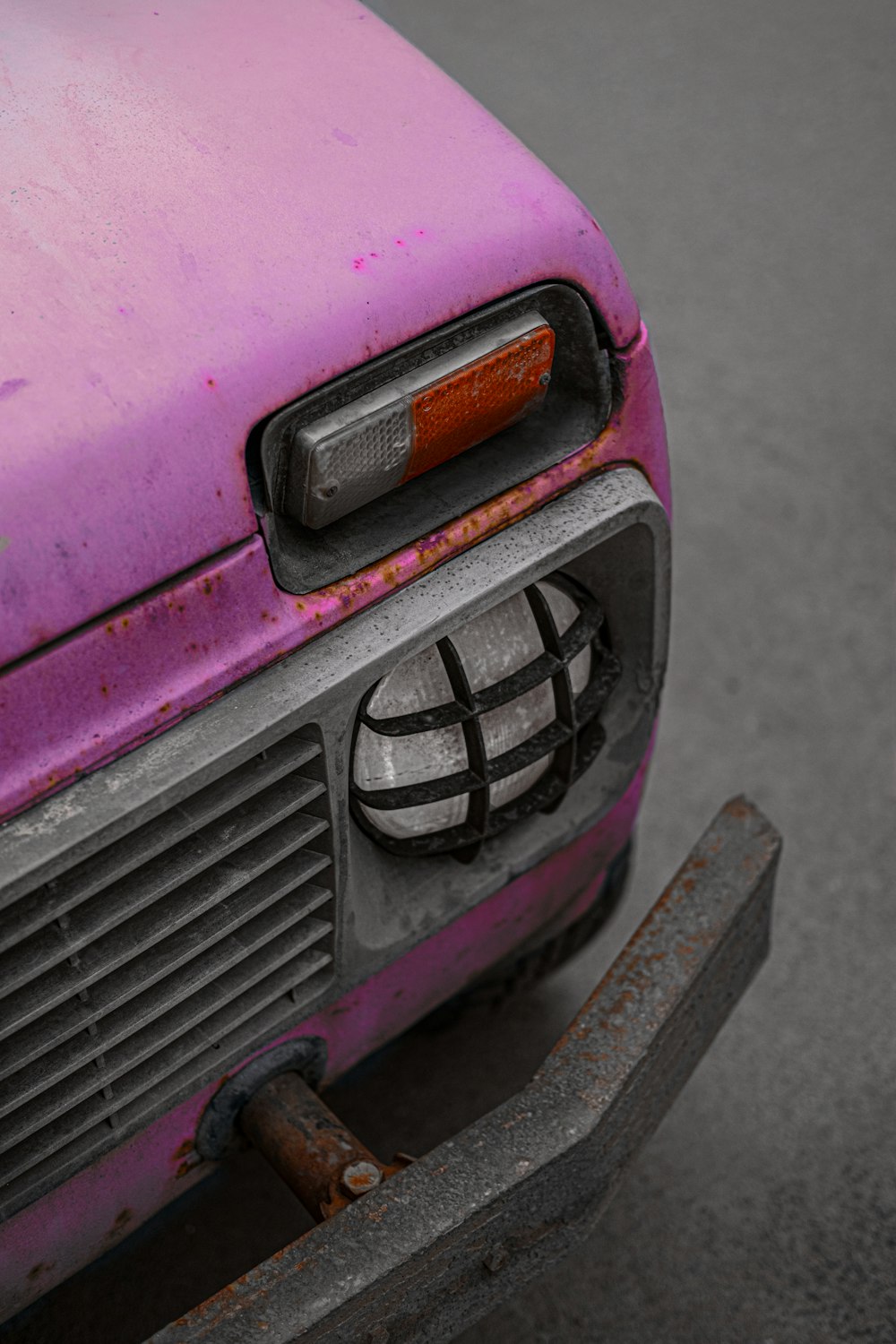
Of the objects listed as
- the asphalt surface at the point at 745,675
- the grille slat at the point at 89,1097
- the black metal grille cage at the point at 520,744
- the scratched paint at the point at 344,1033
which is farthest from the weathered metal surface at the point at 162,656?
the asphalt surface at the point at 745,675

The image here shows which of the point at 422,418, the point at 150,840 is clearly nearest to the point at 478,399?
the point at 422,418

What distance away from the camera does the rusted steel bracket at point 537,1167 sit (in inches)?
40.4

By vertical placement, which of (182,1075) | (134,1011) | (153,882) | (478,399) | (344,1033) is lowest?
(344,1033)

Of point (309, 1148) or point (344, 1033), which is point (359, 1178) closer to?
point (309, 1148)

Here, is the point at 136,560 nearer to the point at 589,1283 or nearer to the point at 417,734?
the point at 417,734

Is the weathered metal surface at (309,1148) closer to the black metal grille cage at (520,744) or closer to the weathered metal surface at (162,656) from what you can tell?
the black metal grille cage at (520,744)

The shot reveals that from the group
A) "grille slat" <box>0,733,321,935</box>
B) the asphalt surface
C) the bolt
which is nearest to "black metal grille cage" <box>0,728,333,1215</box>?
"grille slat" <box>0,733,321,935</box>

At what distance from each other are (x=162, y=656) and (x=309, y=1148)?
51 centimetres

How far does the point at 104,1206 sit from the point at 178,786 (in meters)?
0.45

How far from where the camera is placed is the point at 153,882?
3.25 ft

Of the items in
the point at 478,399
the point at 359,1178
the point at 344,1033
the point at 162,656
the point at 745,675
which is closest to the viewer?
the point at 162,656

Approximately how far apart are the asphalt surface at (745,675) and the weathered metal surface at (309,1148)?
0.17 m

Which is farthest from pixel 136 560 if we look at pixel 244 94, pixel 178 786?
pixel 244 94

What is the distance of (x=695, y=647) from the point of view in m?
2.38
